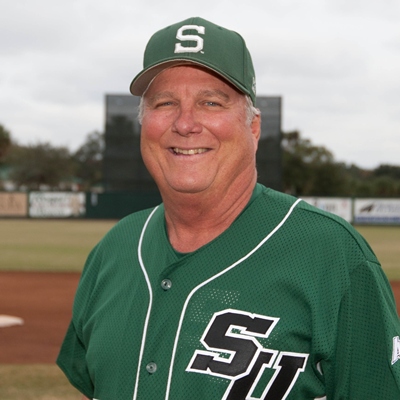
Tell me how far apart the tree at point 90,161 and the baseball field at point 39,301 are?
60669mm

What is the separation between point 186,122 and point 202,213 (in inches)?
10.5

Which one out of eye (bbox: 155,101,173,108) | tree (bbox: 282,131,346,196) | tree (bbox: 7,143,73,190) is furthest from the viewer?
tree (bbox: 7,143,73,190)

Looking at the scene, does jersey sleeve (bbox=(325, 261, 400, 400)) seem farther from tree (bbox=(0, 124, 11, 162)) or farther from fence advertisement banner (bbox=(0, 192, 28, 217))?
tree (bbox=(0, 124, 11, 162))

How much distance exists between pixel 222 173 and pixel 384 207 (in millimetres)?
29664

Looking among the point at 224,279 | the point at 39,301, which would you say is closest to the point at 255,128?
the point at 224,279

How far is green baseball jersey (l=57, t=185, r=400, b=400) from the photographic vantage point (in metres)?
1.65

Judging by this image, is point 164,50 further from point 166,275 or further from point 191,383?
point 191,383

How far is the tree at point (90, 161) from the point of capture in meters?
80.2

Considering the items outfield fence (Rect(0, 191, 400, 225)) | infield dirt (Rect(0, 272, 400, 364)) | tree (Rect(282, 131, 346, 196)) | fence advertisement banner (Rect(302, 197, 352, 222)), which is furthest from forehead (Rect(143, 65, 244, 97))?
tree (Rect(282, 131, 346, 196))

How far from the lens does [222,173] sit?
1.87 meters

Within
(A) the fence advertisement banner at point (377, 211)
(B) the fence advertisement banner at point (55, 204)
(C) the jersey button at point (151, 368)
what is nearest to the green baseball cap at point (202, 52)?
(C) the jersey button at point (151, 368)

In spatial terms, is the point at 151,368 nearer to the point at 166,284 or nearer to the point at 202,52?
the point at 166,284

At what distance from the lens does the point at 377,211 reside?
99.6ft

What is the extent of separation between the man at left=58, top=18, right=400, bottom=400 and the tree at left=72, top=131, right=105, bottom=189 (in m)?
76.7
